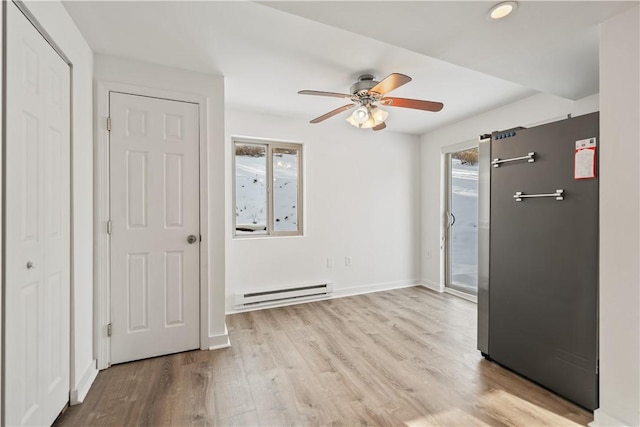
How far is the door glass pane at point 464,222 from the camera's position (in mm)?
4086

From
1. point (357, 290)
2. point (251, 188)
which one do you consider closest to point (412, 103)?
point (251, 188)

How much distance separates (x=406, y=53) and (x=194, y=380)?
2771 millimetres

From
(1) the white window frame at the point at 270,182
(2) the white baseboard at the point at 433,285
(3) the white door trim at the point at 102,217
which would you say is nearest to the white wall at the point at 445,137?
(2) the white baseboard at the point at 433,285

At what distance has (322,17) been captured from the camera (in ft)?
5.08

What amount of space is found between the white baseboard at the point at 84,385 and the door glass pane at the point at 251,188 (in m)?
1.89

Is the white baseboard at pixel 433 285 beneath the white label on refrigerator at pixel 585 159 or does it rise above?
beneath

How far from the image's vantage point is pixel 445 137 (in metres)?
4.25

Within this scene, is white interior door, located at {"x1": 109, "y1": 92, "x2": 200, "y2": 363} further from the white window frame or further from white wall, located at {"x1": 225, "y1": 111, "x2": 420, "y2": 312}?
the white window frame

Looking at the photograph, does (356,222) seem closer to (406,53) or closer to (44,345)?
(406,53)

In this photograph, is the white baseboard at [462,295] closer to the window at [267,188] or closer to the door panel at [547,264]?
the door panel at [547,264]

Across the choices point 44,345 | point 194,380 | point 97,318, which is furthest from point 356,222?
point 44,345

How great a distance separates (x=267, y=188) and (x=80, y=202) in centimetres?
211

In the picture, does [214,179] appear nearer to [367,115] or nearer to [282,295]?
[367,115]

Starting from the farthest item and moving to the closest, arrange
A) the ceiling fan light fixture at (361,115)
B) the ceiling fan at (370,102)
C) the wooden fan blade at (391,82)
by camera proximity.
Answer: the ceiling fan light fixture at (361,115), the ceiling fan at (370,102), the wooden fan blade at (391,82)
